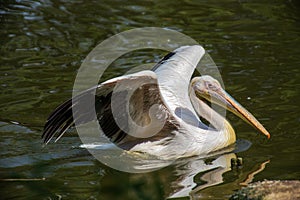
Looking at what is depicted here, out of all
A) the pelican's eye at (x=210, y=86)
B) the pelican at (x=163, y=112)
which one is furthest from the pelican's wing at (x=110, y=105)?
the pelican's eye at (x=210, y=86)

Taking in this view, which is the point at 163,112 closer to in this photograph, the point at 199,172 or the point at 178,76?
the point at 199,172

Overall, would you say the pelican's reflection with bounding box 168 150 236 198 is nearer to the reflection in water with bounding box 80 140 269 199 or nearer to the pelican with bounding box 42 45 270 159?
the reflection in water with bounding box 80 140 269 199

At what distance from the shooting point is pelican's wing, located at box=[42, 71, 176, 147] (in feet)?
15.3

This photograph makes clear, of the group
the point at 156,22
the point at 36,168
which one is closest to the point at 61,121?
the point at 36,168

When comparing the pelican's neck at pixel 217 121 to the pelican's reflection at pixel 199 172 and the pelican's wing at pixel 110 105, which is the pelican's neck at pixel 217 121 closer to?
the pelican's reflection at pixel 199 172

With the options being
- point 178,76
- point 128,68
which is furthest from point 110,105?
point 128,68

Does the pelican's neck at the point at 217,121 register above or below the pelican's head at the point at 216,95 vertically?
below

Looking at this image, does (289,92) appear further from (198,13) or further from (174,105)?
(198,13)

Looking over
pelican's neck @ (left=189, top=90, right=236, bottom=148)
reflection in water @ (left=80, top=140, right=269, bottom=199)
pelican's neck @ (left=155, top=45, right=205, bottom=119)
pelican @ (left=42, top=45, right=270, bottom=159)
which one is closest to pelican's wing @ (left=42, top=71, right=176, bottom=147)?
pelican @ (left=42, top=45, right=270, bottom=159)

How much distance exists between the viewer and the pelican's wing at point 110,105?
4.65 meters

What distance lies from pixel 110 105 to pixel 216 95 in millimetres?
1196

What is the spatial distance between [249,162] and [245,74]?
2.15m

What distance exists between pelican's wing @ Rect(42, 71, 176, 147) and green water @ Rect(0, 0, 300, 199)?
0.31 meters

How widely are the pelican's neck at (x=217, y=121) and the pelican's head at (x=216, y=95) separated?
0.07 meters
